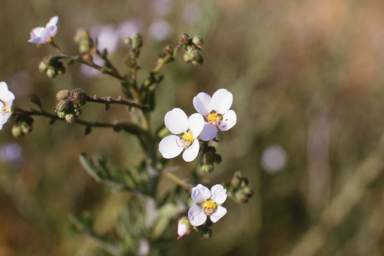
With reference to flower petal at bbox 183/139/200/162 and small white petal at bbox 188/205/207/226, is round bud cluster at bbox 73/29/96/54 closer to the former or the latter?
flower petal at bbox 183/139/200/162

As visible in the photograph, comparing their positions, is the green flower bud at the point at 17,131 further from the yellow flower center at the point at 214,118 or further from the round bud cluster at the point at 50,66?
the yellow flower center at the point at 214,118

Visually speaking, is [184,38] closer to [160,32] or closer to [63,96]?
[63,96]

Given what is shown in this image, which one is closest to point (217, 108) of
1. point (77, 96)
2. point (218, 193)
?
point (218, 193)

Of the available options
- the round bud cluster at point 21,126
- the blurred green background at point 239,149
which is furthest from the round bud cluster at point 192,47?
the blurred green background at point 239,149

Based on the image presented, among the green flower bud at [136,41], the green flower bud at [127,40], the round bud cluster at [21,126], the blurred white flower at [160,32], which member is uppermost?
the blurred white flower at [160,32]

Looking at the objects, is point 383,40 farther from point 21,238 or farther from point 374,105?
point 21,238

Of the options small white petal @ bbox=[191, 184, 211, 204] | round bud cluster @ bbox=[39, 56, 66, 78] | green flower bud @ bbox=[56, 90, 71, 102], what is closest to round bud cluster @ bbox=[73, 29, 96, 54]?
round bud cluster @ bbox=[39, 56, 66, 78]

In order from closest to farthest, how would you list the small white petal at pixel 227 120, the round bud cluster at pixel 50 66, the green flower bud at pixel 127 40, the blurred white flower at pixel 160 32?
the small white petal at pixel 227 120 → the round bud cluster at pixel 50 66 → the green flower bud at pixel 127 40 → the blurred white flower at pixel 160 32

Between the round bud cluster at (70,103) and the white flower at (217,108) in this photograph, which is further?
the white flower at (217,108)
